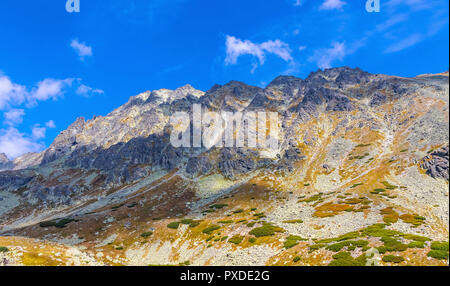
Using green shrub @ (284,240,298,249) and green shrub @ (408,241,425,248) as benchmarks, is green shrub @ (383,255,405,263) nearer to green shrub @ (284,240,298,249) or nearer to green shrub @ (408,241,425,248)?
green shrub @ (408,241,425,248)

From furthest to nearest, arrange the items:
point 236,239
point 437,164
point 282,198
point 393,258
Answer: point 282,198, point 437,164, point 236,239, point 393,258

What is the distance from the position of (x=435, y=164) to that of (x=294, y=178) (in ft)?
163

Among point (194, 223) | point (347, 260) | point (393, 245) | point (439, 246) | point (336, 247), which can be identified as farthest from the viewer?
point (194, 223)

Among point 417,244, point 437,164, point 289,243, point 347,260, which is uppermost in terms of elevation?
point 437,164

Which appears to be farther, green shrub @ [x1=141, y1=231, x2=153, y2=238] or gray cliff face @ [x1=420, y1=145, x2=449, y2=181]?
gray cliff face @ [x1=420, y1=145, x2=449, y2=181]

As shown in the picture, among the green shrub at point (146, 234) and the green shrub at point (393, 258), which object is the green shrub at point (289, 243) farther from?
the green shrub at point (146, 234)

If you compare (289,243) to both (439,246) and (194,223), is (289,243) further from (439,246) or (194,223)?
(194,223)

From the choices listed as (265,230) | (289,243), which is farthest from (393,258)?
(265,230)

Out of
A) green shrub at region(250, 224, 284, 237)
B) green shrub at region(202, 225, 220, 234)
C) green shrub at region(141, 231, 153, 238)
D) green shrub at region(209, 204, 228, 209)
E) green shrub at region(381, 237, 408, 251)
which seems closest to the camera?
green shrub at region(381, 237, 408, 251)

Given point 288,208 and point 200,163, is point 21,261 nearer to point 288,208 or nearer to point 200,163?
point 288,208

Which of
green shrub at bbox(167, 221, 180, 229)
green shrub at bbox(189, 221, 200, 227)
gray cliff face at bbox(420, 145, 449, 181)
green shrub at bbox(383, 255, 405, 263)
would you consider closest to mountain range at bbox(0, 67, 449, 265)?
green shrub at bbox(383, 255, 405, 263)

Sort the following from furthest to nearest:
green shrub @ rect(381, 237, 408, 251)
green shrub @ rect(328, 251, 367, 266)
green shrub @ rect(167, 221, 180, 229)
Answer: green shrub @ rect(167, 221, 180, 229)
green shrub @ rect(381, 237, 408, 251)
green shrub @ rect(328, 251, 367, 266)

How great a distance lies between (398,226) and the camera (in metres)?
36.7
